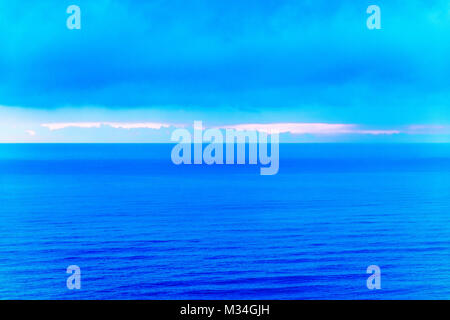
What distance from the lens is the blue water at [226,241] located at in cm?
3253

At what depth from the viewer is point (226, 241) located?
4622 centimetres

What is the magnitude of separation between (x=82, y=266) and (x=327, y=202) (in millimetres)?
36175

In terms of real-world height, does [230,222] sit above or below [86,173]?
below

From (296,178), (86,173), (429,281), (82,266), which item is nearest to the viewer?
(429,281)

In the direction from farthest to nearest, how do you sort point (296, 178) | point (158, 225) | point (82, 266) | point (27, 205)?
point (296, 178) < point (27, 205) < point (158, 225) < point (82, 266)

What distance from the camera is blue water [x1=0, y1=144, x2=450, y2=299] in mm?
32531
